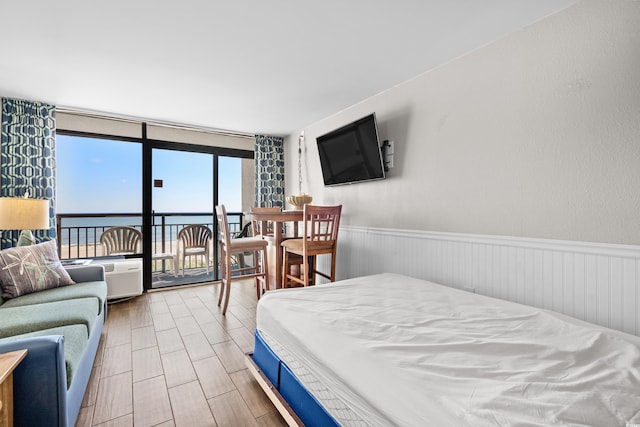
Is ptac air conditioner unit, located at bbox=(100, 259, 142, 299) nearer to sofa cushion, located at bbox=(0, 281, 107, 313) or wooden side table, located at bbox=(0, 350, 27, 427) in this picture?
sofa cushion, located at bbox=(0, 281, 107, 313)

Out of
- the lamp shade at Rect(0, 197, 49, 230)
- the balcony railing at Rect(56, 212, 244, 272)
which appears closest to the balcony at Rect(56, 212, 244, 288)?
the balcony railing at Rect(56, 212, 244, 272)

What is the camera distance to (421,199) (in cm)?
255

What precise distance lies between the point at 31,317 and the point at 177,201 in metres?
3.03

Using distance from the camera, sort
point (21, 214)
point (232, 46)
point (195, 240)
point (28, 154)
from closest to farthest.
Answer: point (232, 46)
point (21, 214)
point (28, 154)
point (195, 240)

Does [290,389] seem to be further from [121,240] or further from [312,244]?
[121,240]

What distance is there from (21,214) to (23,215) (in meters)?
0.02

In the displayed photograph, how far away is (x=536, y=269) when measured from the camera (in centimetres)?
179

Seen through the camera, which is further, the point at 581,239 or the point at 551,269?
the point at 551,269

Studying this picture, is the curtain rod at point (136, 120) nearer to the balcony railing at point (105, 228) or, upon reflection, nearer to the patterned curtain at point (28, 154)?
the patterned curtain at point (28, 154)

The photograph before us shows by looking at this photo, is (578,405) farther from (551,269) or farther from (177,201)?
(177,201)

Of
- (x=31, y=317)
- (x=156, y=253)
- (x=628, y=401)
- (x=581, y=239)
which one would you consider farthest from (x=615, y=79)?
(x=156, y=253)

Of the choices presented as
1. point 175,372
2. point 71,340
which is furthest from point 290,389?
point 71,340

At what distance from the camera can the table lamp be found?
2.31 metres

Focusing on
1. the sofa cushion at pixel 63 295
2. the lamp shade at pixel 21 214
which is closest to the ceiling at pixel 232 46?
the lamp shade at pixel 21 214
